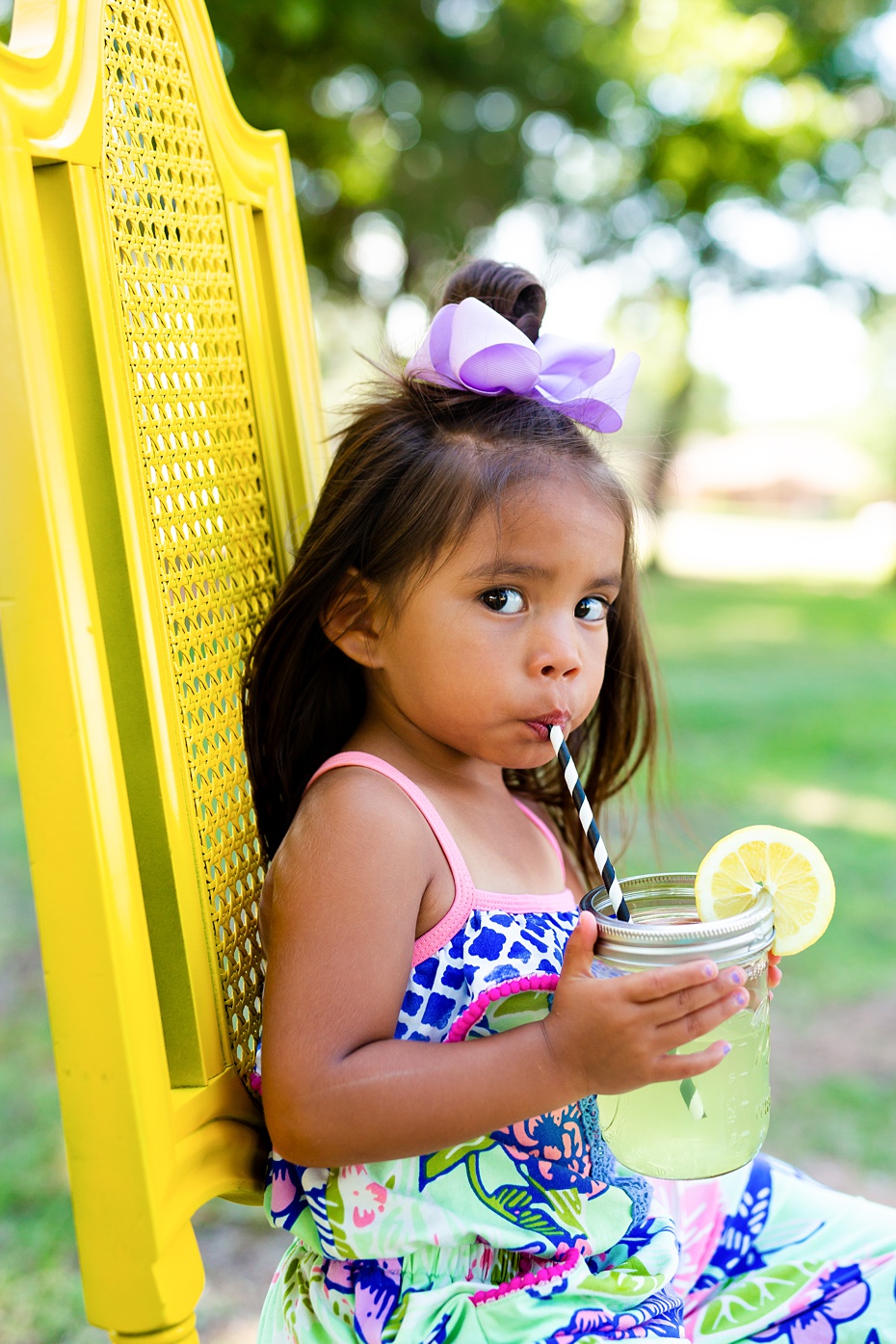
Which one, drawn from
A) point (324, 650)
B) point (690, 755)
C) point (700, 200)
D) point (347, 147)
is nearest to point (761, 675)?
point (690, 755)

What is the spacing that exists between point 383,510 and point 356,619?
122 millimetres

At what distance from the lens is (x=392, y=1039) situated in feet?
3.57

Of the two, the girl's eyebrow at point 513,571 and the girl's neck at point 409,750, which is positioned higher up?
the girl's eyebrow at point 513,571

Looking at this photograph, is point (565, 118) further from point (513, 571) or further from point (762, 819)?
point (513, 571)

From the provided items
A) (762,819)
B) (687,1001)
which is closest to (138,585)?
(687,1001)

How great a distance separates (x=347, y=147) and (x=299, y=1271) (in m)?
7.33

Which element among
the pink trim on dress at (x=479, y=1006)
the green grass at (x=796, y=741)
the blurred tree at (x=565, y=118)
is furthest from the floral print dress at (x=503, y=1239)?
the blurred tree at (x=565, y=118)

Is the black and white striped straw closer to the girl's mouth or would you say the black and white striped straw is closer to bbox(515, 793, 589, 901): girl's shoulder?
the girl's mouth

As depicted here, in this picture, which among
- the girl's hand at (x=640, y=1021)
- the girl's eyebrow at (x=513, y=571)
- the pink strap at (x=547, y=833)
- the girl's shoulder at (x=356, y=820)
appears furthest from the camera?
the pink strap at (x=547, y=833)

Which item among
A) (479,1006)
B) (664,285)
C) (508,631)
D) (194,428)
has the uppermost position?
(664,285)

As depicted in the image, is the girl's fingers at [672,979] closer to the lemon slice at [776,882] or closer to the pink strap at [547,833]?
the lemon slice at [776,882]

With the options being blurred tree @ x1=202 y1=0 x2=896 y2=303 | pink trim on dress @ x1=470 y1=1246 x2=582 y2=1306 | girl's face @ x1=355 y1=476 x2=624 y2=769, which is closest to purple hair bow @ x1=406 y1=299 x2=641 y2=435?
girl's face @ x1=355 y1=476 x2=624 y2=769

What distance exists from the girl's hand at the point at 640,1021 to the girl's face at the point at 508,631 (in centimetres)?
25

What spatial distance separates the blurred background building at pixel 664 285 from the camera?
256 cm
